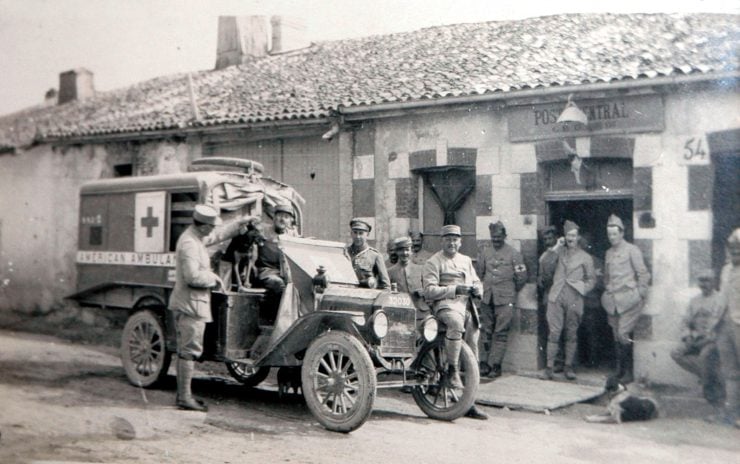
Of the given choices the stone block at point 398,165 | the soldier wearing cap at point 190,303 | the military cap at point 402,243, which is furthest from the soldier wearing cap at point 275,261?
the stone block at point 398,165

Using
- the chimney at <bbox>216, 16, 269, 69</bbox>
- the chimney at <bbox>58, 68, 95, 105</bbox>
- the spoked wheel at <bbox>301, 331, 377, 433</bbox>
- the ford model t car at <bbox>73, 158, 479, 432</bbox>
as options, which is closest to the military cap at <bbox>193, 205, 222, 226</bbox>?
the ford model t car at <bbox>73, 158, 479, 432</bbox>

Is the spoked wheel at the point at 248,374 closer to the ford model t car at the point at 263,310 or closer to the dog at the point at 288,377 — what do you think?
the ford model t car at the point at 263,310

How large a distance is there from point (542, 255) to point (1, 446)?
19.4ft

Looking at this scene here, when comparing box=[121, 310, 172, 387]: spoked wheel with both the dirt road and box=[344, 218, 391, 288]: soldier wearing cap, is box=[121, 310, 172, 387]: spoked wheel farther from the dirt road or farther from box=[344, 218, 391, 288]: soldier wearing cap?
box=[344, 218, 391, 288]: soldier wearing cap

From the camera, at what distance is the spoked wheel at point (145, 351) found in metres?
7.41

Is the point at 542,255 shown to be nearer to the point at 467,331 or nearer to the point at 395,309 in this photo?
the point at 467,331

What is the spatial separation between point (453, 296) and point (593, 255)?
10.7 feet

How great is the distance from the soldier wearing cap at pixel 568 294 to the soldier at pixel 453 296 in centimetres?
168

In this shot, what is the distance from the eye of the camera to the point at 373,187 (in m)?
10.1

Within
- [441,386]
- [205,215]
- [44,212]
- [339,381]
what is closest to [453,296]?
[441,386]

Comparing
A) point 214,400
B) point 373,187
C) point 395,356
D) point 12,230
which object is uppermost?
point 373,187

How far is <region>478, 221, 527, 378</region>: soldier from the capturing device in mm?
8711

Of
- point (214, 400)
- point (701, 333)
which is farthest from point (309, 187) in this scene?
point (701, 333)

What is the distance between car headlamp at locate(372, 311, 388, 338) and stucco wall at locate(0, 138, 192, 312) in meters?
4.04
